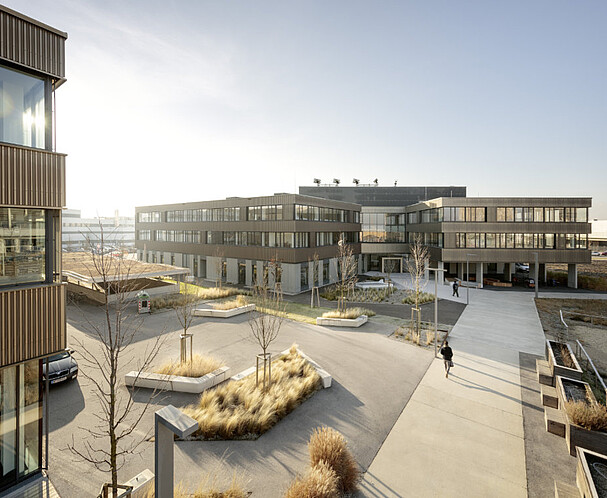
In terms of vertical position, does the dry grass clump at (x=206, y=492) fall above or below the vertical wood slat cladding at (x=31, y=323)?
below

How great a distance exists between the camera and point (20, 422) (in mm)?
7426

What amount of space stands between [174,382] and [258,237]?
26111mm

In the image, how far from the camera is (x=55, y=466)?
8039mm

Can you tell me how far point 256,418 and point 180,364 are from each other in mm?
4987

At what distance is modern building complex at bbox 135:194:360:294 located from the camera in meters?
34.2

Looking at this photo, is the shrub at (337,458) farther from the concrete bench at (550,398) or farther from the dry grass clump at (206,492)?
the concrete bench at (550,398)

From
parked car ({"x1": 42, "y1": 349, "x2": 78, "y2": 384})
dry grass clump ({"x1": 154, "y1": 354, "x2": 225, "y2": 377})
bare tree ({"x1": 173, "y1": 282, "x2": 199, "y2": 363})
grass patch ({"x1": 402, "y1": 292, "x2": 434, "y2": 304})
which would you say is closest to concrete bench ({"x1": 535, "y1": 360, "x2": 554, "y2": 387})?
dry grass clump ({"x1": 154, "y1": 354, "x2": 225, "y2": 377})

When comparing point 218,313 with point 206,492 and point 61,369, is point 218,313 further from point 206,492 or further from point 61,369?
point 206,492

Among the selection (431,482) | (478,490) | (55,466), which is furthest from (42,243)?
(478,490)

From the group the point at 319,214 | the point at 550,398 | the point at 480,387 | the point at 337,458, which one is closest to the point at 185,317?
the point at 337,458

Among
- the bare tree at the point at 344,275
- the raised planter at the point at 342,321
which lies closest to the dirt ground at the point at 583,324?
the raised planter at the point at 342,321

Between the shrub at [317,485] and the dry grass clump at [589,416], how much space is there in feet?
24.6

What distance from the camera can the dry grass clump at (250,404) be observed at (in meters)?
9.40

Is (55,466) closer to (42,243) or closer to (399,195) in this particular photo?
(42,243)
